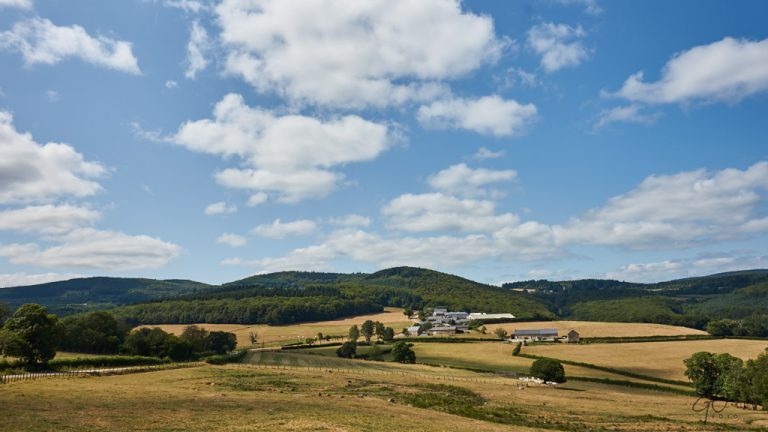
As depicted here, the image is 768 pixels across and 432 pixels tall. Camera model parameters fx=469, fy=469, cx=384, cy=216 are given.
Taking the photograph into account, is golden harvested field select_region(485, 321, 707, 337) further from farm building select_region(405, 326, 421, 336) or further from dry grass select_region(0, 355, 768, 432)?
dry grass select_region(0, 355, 768, 432)

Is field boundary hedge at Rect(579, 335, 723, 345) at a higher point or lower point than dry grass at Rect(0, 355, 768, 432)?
lower

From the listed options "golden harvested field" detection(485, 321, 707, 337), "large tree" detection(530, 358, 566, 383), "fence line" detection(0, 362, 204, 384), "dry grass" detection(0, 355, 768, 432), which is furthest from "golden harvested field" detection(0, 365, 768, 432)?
"golden harvested field" detection(485, 321, 707, 337)

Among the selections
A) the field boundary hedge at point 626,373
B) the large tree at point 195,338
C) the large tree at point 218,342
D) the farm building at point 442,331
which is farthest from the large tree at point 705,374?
the large tree at point 218,342

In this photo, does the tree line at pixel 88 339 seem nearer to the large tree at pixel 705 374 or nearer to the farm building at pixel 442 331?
Result: the farm building at pixel 442 331

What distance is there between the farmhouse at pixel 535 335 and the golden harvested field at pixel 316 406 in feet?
284

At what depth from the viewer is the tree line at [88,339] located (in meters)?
69.0

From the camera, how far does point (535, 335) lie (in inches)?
6703

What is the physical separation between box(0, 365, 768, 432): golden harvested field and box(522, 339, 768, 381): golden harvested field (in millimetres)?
28004

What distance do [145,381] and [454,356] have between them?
83.9 metres

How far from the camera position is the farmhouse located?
548 feet

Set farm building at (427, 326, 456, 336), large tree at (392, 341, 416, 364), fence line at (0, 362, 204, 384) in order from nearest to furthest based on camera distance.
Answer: fence line at (0, 362, 204, 384) < large tree at (392, 341, 416, 364) < farm building at (427, 326, 456, 336)

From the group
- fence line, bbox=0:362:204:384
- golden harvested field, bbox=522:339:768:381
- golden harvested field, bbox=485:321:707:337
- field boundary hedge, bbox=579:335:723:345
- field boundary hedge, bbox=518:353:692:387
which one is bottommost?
field boundary hedge, bbox=518:353:692:387

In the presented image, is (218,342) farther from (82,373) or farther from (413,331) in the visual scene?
(413,331)

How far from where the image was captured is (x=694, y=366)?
83438mm
